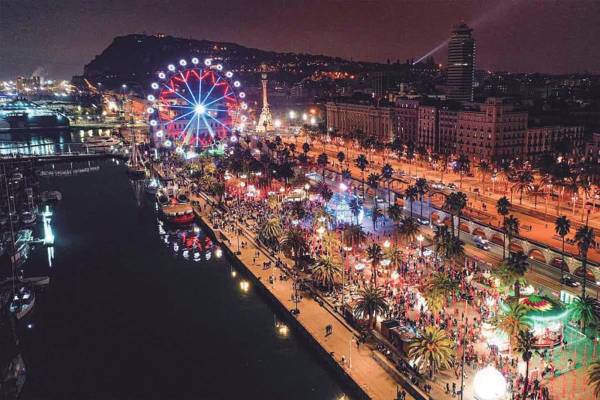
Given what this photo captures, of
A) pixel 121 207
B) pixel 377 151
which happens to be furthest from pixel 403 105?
pixel 121 207

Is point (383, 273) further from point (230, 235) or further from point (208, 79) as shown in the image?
point (208, 79)

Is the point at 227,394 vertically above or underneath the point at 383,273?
underneath

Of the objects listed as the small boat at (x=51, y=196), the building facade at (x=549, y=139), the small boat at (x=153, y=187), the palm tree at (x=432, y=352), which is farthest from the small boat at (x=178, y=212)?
the building facade at (x=549, y=139)

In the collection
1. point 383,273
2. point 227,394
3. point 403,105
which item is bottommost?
point 227,394

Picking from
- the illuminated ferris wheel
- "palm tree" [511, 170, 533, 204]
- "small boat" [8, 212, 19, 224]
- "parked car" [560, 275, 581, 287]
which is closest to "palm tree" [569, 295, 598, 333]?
"parked car" [560, 275, 581, 287]

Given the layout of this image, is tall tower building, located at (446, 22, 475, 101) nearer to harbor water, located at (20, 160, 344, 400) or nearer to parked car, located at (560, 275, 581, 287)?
harbor water, located at (20, 160, 344, 400)

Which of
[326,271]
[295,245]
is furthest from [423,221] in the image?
[326,271]
